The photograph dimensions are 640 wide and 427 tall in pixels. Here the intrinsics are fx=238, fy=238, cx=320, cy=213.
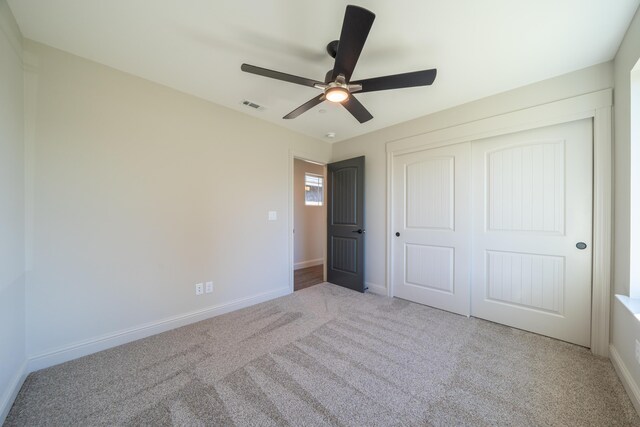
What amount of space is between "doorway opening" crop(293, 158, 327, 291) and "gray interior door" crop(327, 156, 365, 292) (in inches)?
36.3

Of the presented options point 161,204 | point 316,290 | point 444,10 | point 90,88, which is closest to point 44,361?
point 161,204

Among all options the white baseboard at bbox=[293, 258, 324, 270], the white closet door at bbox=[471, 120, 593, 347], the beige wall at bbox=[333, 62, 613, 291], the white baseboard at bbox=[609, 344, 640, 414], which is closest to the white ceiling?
the beige wall at bbox=[333, 62, 613, 291]

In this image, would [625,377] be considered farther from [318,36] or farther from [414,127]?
[318,36]

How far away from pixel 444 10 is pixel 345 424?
2.54 m

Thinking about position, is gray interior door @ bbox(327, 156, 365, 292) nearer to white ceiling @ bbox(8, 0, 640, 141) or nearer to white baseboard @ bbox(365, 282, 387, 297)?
white baseboard @ bbox(365, 282, 387, 297)

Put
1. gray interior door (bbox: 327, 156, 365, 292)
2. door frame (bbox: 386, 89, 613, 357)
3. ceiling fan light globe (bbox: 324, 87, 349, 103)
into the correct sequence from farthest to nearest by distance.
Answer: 1. gray interior door (bbox: 327, 156, 365, 292)
2. door frame (bbox: 386, 89, 613, 357)
3. ceiling fan light globe (bbox: 324, 87, 349, 103)

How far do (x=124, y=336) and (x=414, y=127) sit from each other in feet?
12.6

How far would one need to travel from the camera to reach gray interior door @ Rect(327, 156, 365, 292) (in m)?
3.60

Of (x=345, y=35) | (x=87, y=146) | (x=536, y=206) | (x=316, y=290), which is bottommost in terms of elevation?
(x=316, y=290)

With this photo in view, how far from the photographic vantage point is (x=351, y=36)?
1.31 metres

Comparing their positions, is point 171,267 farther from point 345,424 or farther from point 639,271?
point 639,271

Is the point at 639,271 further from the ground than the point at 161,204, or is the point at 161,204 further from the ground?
the point at 161,204

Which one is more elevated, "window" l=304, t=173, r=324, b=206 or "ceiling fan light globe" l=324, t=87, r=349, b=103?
"ceiling fan light globe" l=324, t=87, r=349, b=103

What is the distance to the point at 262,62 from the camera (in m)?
2.01
